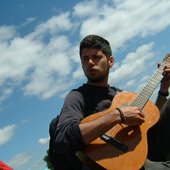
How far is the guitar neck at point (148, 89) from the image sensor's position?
464cm

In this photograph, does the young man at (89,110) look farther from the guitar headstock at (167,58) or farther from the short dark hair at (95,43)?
the guitar headstock at (167,58)

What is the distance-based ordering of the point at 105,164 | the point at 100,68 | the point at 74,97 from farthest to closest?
the point at 100,68 → the point at 74,97 → the point at 105,164

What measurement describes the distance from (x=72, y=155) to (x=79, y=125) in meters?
0.31

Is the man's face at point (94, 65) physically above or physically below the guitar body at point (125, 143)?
above

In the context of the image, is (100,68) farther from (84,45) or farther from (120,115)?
(120,115)

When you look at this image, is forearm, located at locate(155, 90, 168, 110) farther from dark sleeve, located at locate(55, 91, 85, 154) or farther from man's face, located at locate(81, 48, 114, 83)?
dark sleeve, located at locate(55, 91, 85, 154)

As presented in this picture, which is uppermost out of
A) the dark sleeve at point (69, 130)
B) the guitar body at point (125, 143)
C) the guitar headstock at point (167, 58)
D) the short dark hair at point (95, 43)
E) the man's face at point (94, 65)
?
the short dark hair at point (95, 43)

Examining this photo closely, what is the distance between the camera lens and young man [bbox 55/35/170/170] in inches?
161

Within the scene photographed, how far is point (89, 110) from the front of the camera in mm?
4609

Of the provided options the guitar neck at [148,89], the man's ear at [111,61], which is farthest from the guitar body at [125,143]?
the man's ear at [111,61]

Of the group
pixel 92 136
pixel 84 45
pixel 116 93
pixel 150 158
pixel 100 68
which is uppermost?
pixel 84 45

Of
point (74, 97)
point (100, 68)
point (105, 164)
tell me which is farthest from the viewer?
point (100, 68)

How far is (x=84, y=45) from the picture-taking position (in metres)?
4.99

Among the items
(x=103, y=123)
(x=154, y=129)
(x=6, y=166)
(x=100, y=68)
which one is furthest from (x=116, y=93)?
(x=6, y=166)
